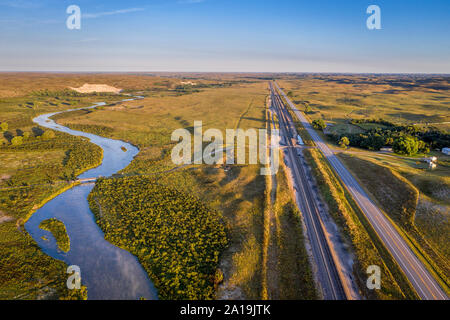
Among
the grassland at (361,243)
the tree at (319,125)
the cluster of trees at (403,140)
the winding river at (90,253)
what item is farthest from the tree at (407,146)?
the winding river at (90,253)

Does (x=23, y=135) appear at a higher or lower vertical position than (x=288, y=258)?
higher

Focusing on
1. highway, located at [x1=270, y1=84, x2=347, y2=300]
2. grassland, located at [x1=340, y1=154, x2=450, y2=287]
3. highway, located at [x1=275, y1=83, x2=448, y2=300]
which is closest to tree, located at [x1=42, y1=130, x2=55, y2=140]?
highway, located at [x1=270, y1=84, x2=347, y2=300]

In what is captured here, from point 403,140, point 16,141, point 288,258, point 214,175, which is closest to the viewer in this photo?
point 288,258

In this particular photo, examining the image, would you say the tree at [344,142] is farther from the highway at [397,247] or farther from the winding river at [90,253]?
the winding river at [90,253]

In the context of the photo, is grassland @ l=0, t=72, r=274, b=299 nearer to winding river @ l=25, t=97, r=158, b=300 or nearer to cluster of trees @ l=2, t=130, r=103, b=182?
winding river @ l=25, t=97, r=158, b=300

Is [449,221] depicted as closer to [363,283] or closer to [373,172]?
[373,172]

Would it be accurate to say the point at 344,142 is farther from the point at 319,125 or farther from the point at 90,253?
the point at 90,253

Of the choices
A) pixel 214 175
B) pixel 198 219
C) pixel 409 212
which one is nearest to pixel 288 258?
pixel 198 219
